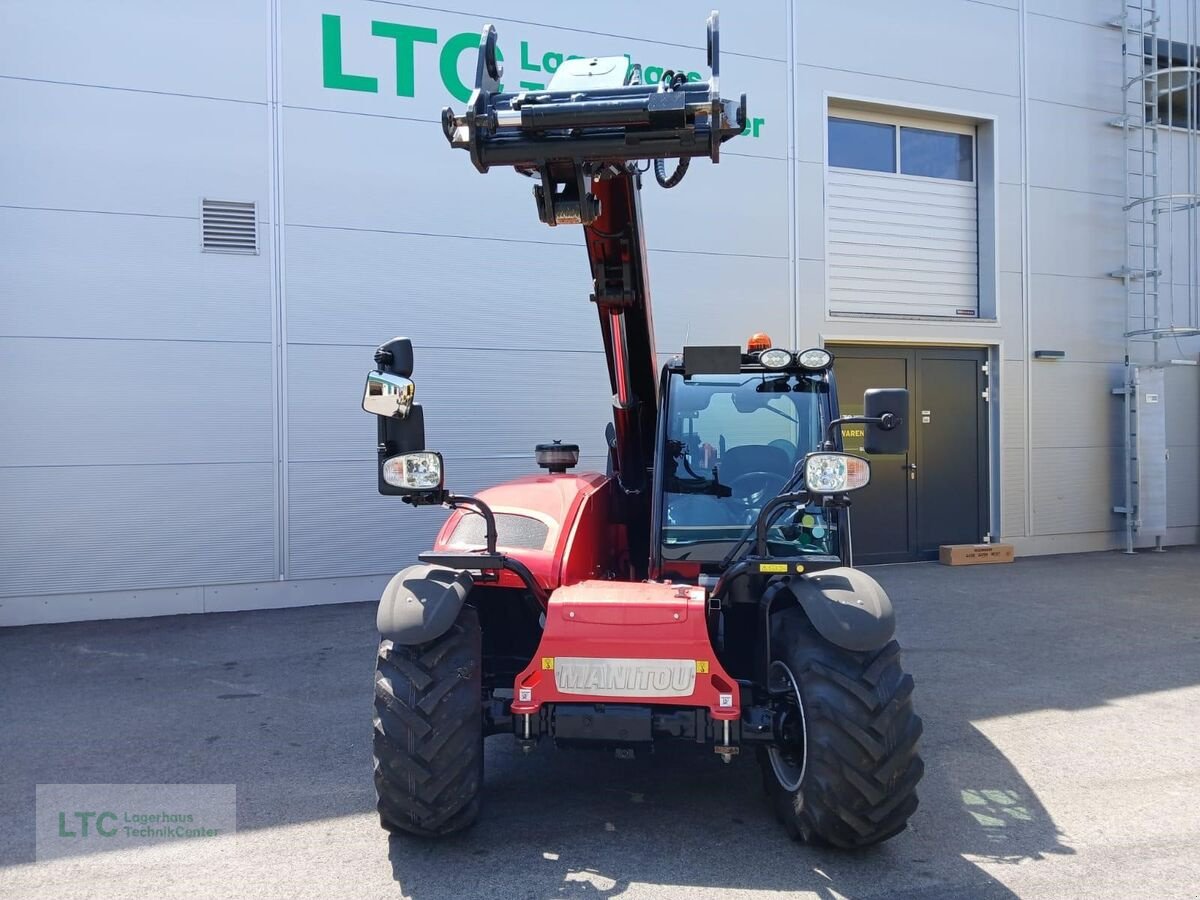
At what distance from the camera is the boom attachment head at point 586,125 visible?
3.28 metres

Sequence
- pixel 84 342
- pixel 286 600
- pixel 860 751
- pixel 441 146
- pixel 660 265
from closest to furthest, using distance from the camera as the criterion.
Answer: pixel 860 751 < pixel 84 342 < pixel 286 600 < pixel 441 146 < pixel 660 265

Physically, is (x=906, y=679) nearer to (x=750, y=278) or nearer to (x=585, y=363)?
(x=585, y=363)

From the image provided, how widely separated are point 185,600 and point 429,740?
19.9 feet

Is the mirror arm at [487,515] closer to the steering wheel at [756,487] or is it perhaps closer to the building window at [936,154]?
the steering wheel at [756,487]

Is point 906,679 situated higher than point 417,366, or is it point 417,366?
point 417,366

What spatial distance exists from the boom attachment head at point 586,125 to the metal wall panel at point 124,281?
19.9ft

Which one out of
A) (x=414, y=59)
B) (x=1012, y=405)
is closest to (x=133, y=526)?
(x=414, y=59)

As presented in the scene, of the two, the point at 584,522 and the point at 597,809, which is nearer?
the point at 597,809

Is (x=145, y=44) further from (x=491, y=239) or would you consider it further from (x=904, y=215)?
(x=904, y=215)

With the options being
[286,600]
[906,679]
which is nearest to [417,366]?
[286,600]

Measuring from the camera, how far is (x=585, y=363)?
1005 cm

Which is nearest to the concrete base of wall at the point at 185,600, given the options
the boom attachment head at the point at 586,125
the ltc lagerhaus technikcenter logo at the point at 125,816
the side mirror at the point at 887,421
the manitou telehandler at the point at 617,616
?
the ltc lagerhaus technikcenter logo at the point at 125,816

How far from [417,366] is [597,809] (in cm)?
608

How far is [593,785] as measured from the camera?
14.5 feet
